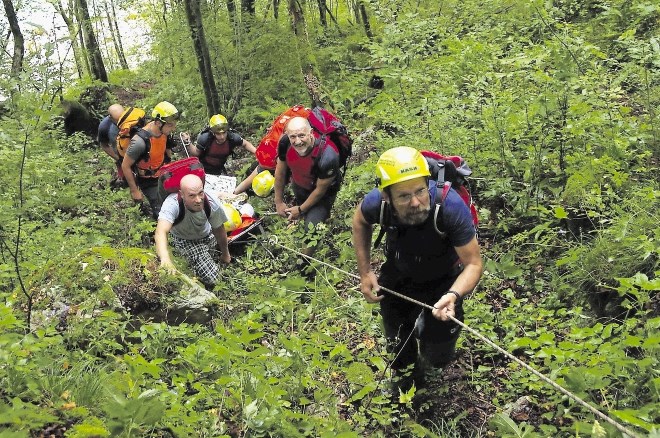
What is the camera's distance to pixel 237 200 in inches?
339

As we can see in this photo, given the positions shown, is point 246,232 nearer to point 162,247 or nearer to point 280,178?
point 280,178

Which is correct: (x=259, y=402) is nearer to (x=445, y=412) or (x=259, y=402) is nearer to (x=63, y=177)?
(x=445, y=412)

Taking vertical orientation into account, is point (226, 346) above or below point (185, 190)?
below

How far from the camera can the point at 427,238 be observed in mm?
4055

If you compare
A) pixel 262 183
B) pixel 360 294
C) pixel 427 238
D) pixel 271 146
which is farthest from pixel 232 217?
pixel 427 238

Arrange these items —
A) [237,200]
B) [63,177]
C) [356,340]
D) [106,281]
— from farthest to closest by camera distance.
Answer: [63,177], [237,200], [356,340], [106,281]

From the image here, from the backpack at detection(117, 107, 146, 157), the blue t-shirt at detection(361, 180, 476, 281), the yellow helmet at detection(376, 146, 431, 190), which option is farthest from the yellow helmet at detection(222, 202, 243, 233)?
the yellow helmet at detection(376, 146, 431, 190)

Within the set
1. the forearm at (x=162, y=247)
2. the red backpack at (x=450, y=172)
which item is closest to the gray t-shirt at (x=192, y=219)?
the forearm at (x=162, y=247)

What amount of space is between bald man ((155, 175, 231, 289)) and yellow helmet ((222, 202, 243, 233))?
91cm

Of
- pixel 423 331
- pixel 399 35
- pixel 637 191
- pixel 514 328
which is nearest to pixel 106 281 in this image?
pixel 423 331

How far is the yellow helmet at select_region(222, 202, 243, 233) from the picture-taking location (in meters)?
7.95

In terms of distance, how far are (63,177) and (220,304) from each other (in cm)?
687

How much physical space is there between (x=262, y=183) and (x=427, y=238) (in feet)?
16.8

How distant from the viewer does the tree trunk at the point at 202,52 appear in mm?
11672
